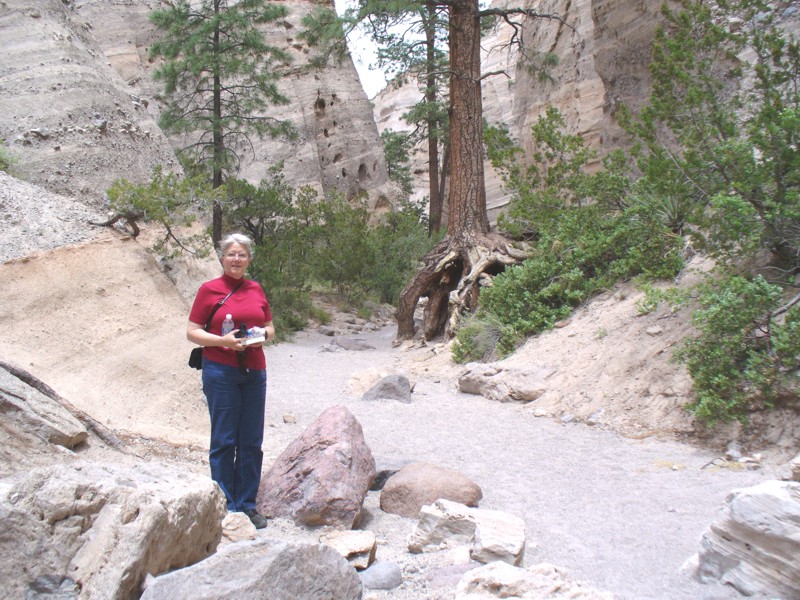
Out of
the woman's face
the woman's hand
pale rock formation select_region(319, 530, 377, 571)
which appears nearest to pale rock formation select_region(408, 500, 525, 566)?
pale rock formation select_region(319, 530, 377, 571)

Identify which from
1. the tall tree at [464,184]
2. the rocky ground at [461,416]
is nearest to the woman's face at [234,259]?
the rocky ground at [461,416]

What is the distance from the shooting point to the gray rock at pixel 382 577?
2.78 metres

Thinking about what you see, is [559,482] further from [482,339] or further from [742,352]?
[482,339]

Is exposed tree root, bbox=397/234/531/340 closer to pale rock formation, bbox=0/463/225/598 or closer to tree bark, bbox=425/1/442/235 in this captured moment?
pale rock formation, bbox=0/463/225/598

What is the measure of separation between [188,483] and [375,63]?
11.9 m

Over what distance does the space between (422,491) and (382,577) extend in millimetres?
988

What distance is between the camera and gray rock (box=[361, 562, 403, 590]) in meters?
2.78

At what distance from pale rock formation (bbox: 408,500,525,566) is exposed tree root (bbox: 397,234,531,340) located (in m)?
6.24

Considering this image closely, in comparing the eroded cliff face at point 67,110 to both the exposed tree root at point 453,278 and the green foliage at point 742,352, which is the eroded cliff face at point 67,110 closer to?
the exposed tree root at point 453,278

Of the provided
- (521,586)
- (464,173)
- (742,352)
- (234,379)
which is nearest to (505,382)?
(742,352)

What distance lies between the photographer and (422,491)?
3.79 m

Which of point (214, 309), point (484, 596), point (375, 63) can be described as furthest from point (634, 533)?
point (375, 63)

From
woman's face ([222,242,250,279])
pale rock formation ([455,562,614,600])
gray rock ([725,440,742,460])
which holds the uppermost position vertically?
woman's face ([222,242,250,279])

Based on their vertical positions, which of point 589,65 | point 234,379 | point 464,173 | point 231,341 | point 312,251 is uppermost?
point 589,65
